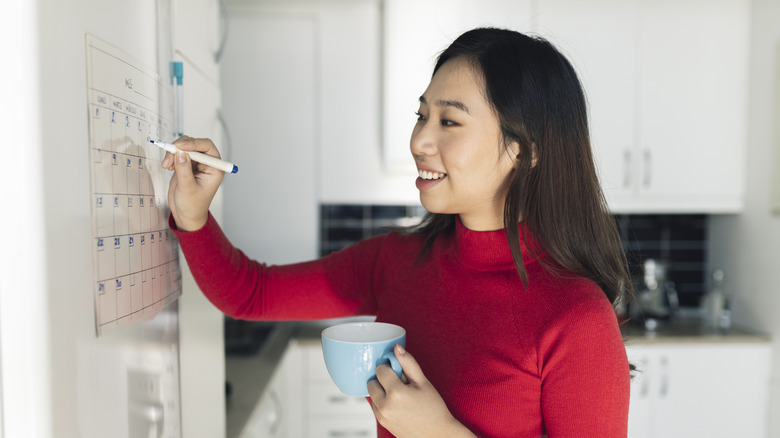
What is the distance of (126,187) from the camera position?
618 mm

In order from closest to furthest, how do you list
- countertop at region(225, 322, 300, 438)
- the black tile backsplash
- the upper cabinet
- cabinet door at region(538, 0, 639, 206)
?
1. the upper cabinet
2. countertop at region(225, 322, 300, 438)
3. cabinet door at region(538, 0, 639, 206)
4. the black tile backsplash

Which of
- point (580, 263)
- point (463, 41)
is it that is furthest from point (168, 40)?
point (580, 263)

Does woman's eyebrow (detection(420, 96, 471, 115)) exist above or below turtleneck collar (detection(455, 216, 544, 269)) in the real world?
above

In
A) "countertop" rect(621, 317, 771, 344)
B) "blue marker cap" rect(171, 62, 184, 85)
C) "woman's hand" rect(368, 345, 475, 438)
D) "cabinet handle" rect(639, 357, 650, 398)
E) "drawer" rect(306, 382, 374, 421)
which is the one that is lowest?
"drawer" rect(306, 382, 374, 421)

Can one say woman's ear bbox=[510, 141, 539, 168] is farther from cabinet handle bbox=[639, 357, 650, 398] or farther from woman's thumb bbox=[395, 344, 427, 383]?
cabinet handle bbox=[639, 357, 650, 398]

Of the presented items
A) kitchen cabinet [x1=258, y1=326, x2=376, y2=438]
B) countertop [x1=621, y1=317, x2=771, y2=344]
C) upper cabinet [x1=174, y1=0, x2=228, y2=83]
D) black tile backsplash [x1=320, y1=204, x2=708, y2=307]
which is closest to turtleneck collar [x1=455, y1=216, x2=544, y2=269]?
upper cabinet [x1=174, y1=0, x2=228, y2=83]

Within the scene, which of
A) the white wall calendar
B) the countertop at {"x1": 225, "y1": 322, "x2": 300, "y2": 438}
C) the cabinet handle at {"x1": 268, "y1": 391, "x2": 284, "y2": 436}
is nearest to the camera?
the white wall calendar

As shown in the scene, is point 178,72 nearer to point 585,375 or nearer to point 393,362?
point 393,362

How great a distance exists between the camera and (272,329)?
96.6 inches

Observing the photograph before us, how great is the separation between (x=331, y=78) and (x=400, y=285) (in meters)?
1.75

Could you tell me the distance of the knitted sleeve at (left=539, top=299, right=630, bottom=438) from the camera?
0.76 m

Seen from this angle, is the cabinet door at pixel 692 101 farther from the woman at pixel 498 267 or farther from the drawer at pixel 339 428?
the woman at pixel 498 267

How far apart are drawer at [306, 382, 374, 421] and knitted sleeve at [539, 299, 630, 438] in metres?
1.60

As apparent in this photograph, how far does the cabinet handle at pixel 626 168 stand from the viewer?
8.02 ft
